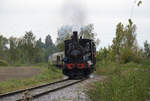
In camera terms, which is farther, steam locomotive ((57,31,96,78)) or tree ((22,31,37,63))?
tree ((22,31,37,63))

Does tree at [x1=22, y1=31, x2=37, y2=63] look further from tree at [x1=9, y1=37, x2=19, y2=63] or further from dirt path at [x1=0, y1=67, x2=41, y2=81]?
dirt path at [x1=0, y1=67, x2=41, y2=81]

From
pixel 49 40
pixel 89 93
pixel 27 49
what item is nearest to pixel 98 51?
pixel 27 49

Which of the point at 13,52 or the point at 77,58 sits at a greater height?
the point at 13,52

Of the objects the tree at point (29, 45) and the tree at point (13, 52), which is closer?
the tree at point (29, 45)

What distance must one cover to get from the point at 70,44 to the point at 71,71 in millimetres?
2211

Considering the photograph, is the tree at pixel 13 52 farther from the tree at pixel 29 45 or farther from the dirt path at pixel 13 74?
the dirt path at pixel 13 74

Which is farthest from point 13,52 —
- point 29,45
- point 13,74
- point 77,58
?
point 77,58

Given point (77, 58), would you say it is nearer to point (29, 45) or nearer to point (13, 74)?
point (13, 74)

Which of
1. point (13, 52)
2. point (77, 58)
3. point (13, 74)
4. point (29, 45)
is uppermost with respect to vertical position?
point (29, 45)

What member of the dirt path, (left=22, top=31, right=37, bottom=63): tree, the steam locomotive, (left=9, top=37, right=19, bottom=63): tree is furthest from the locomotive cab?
(left=9, top=37, right=19, bottom=63): tree

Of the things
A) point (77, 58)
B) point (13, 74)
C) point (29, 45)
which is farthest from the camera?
point (29, 45)

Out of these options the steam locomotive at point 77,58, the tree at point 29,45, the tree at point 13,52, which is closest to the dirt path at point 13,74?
the steam locomotive at point 77,58

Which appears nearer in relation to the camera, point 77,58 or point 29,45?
point 77,58

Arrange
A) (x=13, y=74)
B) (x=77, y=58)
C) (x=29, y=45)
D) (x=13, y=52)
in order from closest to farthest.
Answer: (x=77, y=58), (x=13, y=74), (x=29, y=45), (x=13, y=52)
